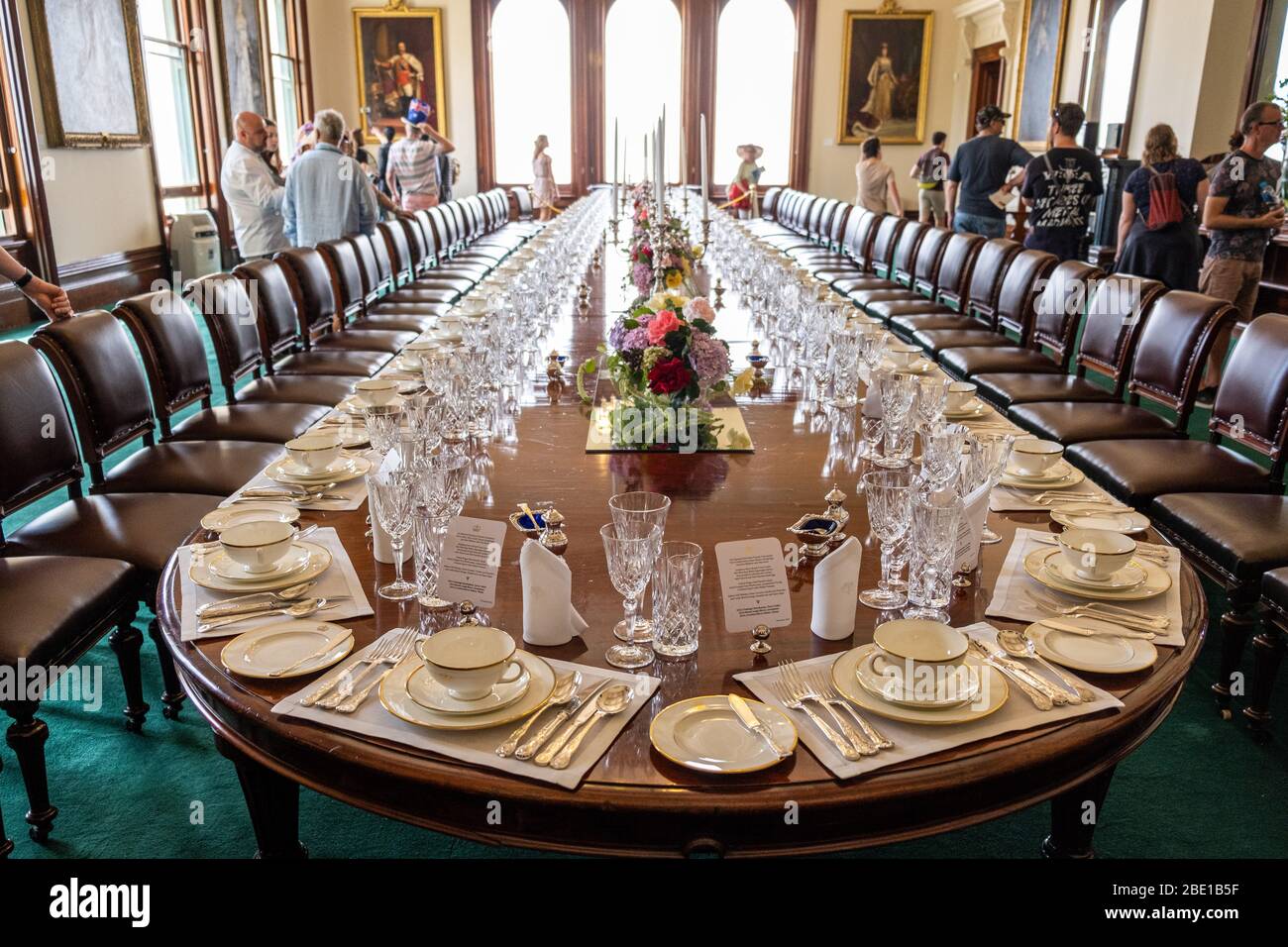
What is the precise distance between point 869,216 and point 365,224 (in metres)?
4.03

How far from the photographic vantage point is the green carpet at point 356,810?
2.20 metres

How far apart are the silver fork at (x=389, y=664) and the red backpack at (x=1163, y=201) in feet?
17.9

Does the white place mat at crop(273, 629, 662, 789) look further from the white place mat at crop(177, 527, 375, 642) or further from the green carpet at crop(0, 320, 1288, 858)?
the green carpet at crop(0, 320, 1288, 858)

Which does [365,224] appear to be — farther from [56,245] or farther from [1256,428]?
[1256,428]

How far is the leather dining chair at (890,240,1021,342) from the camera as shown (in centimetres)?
522

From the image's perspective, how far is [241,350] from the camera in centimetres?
394

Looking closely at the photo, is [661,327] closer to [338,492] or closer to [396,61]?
[338,492]

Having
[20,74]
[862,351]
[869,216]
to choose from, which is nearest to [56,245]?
[20,74]

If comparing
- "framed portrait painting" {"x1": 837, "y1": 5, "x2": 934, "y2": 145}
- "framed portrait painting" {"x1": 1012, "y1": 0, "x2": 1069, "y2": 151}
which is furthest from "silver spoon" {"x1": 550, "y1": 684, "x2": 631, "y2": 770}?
"framed portrait painting" {"x1": 837, "y1": 5, "x2": 934, "y2": 145}

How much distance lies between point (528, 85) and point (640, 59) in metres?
1.80

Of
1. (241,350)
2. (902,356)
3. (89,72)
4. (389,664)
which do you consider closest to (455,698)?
(389,664)

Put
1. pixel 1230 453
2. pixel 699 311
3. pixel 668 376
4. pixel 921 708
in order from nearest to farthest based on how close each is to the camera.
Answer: pixel 921 708
pixel 668 376
pixel 699 311
pixel 1230 453

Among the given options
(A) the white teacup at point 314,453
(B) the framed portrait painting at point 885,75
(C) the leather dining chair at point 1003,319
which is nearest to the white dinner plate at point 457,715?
(A) the white teacup at point 314,453

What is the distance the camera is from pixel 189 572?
1770 mm
